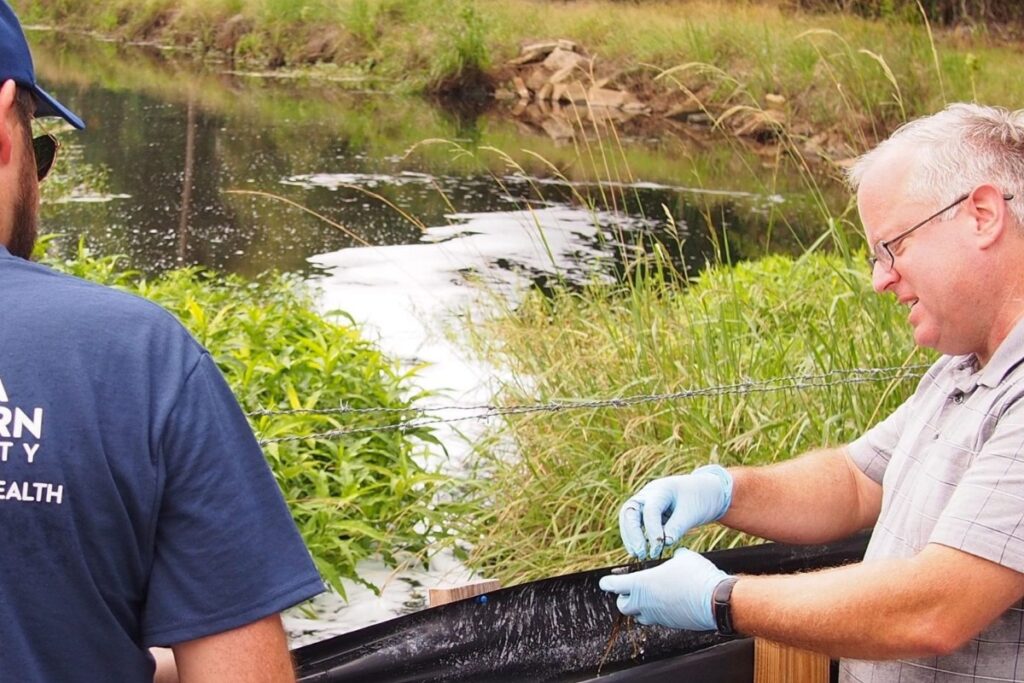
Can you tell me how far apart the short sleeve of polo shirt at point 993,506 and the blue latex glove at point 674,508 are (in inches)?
18.1

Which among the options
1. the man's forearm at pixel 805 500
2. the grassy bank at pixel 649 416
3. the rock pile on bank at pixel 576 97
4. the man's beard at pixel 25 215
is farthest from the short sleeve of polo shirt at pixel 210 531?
the rock pile on bank at pixel 576 97

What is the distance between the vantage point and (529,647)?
1.90m

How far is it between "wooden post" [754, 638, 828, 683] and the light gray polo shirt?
0.13 meters

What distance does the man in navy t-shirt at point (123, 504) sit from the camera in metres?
0.92

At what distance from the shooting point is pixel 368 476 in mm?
3566

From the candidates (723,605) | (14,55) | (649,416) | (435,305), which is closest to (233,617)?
(14,55)

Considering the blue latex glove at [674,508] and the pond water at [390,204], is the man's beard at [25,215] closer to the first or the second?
the blue latex glove at [674,508]

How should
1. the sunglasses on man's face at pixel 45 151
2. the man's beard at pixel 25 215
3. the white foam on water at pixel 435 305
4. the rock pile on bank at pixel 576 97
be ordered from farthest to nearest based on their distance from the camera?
the rock pile on bank at pixel 576 97
the white foam on water at pixel 435 305
the sunglasses on man's face at pixel 45 151
the man's beard at pixel 25 215

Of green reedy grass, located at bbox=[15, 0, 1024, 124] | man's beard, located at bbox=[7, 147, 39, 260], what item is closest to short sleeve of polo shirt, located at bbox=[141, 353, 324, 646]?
man's beard, located at bbox=[7, 147, 39, 260]

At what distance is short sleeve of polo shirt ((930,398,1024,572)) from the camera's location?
133 centimetres

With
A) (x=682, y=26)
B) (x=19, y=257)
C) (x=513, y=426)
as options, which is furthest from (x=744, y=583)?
(x=682, y=26)

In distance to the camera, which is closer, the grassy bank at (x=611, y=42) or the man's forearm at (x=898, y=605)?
the man's forearm at (x=898, y=605)

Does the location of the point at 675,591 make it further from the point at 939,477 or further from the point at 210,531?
the point at 210,531

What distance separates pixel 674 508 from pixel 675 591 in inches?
10.9
